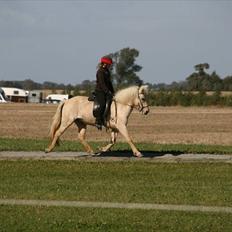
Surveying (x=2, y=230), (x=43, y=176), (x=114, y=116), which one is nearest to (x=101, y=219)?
(x=2, y=230)

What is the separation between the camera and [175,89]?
10819 cm

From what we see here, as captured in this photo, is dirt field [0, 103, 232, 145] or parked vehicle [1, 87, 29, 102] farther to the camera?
parked vehicle [1, 87, 29, 102]

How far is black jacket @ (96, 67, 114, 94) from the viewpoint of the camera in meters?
17.3

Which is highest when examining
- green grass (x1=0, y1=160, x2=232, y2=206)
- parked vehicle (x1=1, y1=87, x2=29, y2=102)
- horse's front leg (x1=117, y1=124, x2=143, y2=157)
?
horse's front leg (x1=117, y1=124, x2=143, y2=157)

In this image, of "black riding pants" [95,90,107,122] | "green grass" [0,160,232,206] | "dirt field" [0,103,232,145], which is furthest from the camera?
"dirt field" [0,103,232,145]

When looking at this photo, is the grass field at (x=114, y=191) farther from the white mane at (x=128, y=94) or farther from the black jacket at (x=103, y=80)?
the black jacket at (x=103, y=80)

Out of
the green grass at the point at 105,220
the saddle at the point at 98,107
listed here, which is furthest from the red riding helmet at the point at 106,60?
the green grass at the point at 105,220

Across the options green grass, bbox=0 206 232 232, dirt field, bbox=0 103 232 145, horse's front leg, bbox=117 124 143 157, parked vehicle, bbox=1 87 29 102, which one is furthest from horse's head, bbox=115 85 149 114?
parked vehicle, bbox=1 87 29 102

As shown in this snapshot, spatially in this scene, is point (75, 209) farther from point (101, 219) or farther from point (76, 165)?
point (76, 165)

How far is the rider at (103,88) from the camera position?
683 inches

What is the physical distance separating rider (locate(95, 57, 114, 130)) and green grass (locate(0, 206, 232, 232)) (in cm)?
694

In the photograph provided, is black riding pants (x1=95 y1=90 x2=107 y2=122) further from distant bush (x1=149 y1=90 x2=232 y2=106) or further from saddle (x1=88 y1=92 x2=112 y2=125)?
distant bush (x1=149 y1=90 x2=232 y2=106)

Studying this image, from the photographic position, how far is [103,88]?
17.4 metres

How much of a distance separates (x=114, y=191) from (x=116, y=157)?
17.4ft
